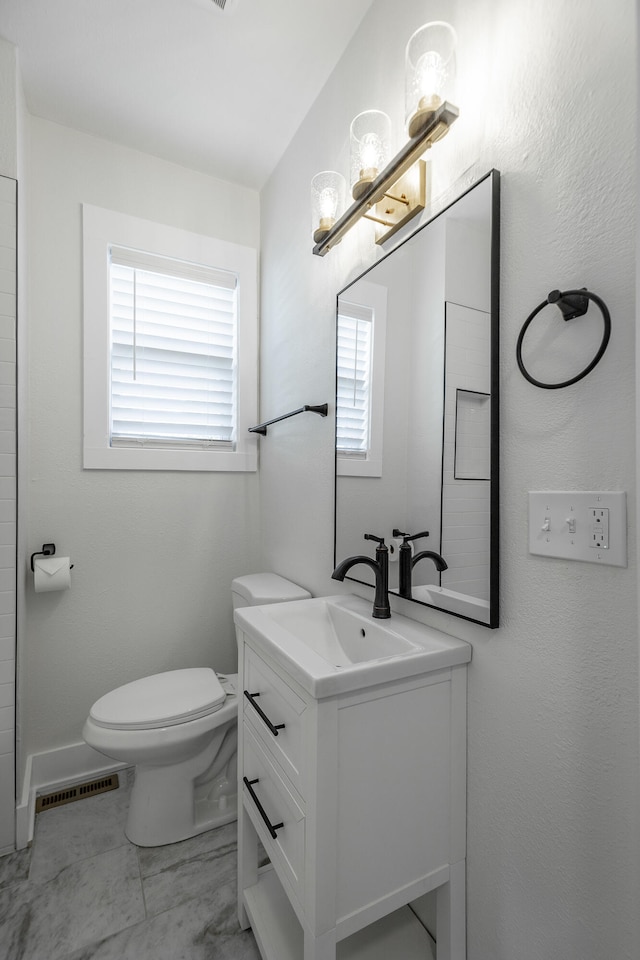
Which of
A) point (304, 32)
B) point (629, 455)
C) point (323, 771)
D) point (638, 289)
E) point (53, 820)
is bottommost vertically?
point (53, 820)

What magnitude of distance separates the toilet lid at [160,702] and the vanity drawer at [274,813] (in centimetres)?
36

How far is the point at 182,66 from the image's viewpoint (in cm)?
165

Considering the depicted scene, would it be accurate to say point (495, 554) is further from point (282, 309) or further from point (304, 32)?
point (304, 32)

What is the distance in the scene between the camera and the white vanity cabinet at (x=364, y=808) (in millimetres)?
872

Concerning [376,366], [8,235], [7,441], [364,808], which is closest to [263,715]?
[364,808]

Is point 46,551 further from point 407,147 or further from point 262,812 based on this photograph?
point 407,147

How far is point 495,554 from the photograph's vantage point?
947mm

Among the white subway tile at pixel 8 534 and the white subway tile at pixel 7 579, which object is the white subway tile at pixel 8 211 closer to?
the white subway tile at pixel 8 534

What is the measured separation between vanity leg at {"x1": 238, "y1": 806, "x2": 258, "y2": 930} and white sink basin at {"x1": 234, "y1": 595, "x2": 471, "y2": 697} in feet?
1.66

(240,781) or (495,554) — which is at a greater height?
(495,554)

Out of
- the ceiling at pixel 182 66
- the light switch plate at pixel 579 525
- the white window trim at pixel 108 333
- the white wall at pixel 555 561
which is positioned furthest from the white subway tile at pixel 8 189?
the light switch plate at pixel 579 525

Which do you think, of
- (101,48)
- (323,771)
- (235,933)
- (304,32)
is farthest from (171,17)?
(235,933)

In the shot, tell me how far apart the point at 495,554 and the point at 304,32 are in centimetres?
175

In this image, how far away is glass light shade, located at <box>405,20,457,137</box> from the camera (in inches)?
39.5
